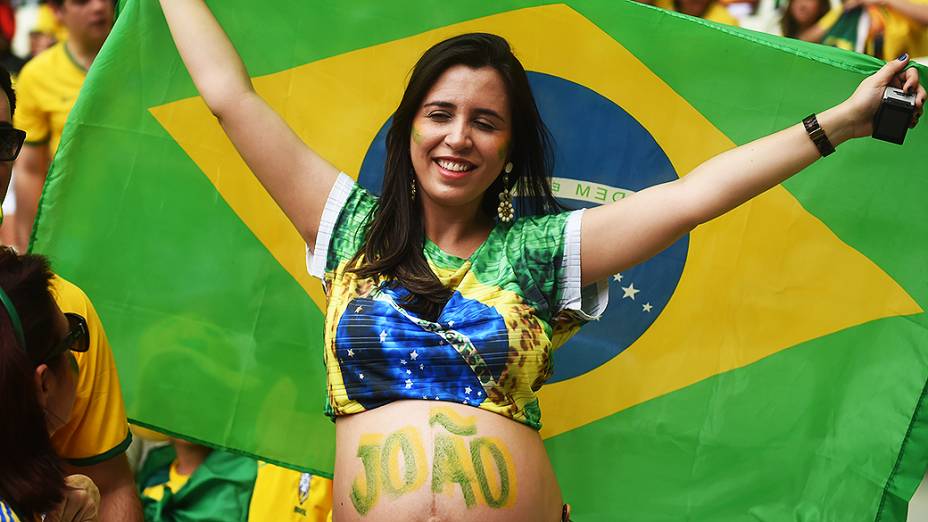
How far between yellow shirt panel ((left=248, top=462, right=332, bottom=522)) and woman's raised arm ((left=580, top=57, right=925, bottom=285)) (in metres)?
1.35

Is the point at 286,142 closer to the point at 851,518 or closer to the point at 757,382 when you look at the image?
the point at 757,382

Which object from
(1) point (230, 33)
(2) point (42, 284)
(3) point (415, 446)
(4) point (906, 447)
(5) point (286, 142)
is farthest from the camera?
(1) point (230, 33)

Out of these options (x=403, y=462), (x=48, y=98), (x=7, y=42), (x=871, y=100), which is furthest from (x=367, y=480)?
(x=7, y=42)

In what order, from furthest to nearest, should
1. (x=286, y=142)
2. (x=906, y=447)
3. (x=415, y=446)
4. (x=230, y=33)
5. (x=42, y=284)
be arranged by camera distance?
1. (x=230, y=33)
2. (x=906, y=447)
3. (x=286, y=142)
4. (x=415, y=446)
5. (x=42, y=284)

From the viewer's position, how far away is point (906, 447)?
3070 millimetres

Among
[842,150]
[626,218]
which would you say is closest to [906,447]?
[842,150]

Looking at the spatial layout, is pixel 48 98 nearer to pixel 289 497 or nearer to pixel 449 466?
pixel 289 497

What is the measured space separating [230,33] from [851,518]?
6.91 ft

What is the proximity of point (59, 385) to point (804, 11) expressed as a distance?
4.32 metres

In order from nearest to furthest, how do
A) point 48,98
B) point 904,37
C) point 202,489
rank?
point 202,489
point 48,98
point 904,37

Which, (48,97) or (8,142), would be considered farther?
(48,97)

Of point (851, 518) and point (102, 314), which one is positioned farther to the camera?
point (102, 314)

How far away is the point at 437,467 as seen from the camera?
2.52 meters

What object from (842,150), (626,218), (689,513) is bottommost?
(689,513)
